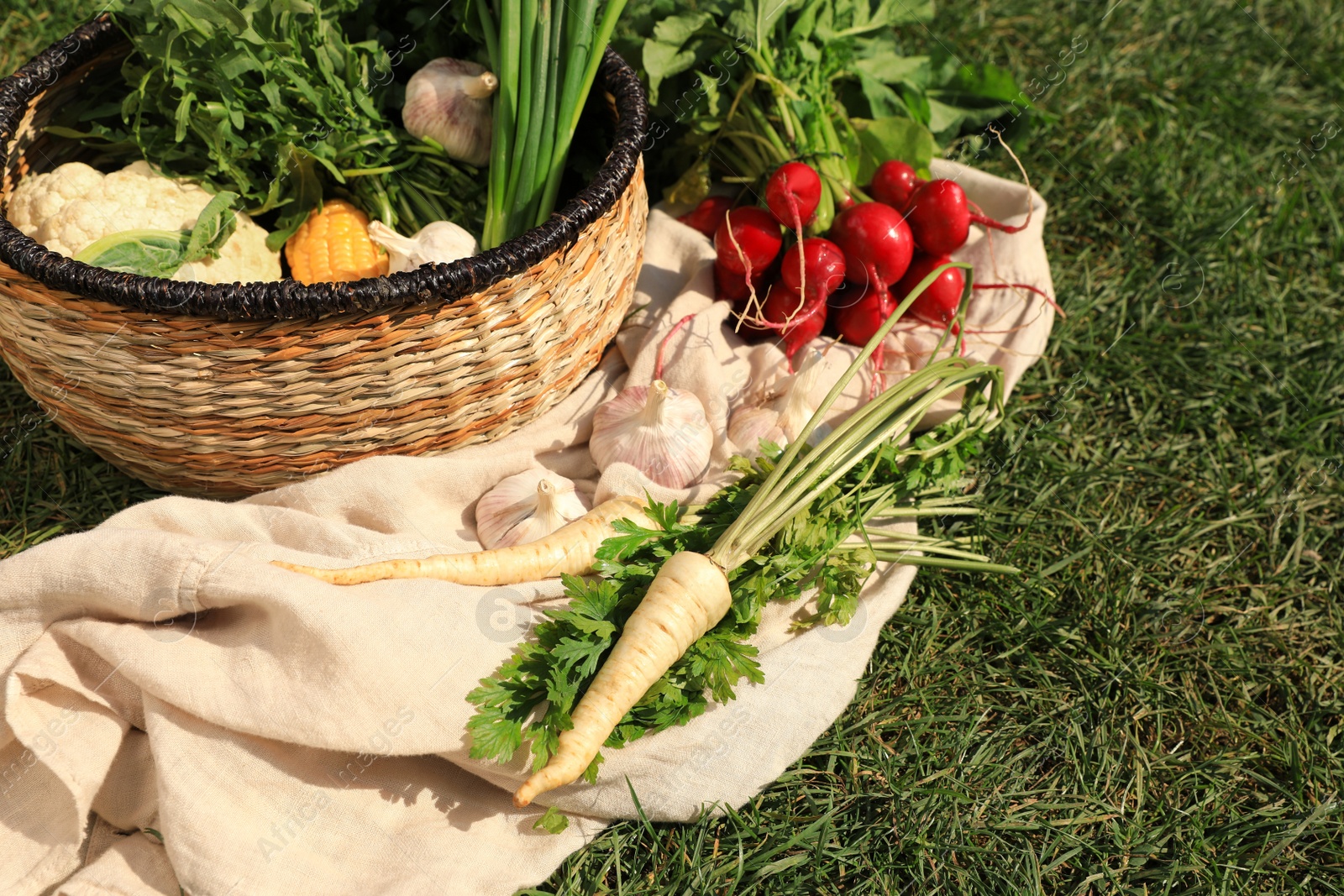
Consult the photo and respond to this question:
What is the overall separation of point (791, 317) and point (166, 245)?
4.41ft

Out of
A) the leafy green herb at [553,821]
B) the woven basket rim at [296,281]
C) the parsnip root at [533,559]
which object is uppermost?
the woven basket rim at [296,281]

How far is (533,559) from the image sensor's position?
1.90 meters

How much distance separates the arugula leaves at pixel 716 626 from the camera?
64.6 inches

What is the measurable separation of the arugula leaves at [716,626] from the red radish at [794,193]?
1.96 feet

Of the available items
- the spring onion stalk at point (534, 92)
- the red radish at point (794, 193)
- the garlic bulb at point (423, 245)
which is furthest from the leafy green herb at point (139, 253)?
the red radish at point (794, 193)

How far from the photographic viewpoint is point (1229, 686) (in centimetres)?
208

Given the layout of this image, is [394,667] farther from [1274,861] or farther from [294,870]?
[1274,861]

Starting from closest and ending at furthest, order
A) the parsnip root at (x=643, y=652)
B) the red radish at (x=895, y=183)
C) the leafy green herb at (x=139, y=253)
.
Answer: the parsnip root at (x=643, y=652)
the leafy green herb at (x=139, y=253)
the red radish at (x=895, y=183)

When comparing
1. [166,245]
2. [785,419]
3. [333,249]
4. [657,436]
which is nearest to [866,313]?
[785,419]

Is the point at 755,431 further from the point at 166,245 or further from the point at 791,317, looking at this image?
the point at 166,245

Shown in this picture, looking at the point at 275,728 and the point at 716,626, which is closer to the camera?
the point at 275,728

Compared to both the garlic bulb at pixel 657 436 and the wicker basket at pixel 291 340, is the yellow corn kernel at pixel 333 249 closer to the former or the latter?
the wicker basket at pixel 291 340

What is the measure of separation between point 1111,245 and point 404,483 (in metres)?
2.17

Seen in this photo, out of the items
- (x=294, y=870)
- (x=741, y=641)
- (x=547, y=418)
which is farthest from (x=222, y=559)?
(x=741, y=641)
